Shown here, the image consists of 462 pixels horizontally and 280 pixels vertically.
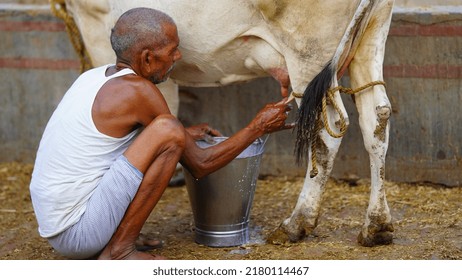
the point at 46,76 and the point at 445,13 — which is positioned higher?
the point at 445,13

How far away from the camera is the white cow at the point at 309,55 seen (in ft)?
14.7

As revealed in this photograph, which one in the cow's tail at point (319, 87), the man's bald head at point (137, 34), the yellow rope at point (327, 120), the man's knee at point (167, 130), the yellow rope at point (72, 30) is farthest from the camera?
the yellow rope at point (72, 30)

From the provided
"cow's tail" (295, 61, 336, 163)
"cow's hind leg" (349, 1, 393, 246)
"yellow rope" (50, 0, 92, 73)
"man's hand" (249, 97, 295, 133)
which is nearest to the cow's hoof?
"cow's hind leg" (349, 1, 393, 246)

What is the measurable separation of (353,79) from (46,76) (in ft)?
8.48

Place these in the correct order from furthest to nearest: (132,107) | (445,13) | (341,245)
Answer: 1. (445,13)
2. (341,245)
3. (132,107)

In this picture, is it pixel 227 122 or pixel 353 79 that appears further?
pixel 227 122

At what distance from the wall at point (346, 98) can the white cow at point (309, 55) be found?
1.09 meters

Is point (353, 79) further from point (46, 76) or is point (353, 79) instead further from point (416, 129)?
point (46, 76)

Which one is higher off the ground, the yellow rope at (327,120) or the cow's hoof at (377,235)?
the yellow rope at (327,120)

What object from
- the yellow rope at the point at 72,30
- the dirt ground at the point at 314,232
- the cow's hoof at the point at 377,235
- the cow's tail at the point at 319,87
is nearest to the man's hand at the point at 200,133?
the cow's tail at the point at 319,87

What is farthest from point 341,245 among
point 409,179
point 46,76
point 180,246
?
point 46,76

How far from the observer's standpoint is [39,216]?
4.37 meters

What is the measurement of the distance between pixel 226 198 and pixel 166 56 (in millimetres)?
828

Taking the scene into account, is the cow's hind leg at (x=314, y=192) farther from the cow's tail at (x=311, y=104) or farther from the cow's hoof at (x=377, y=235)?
the cow's hoof at (x=377, y=235)
